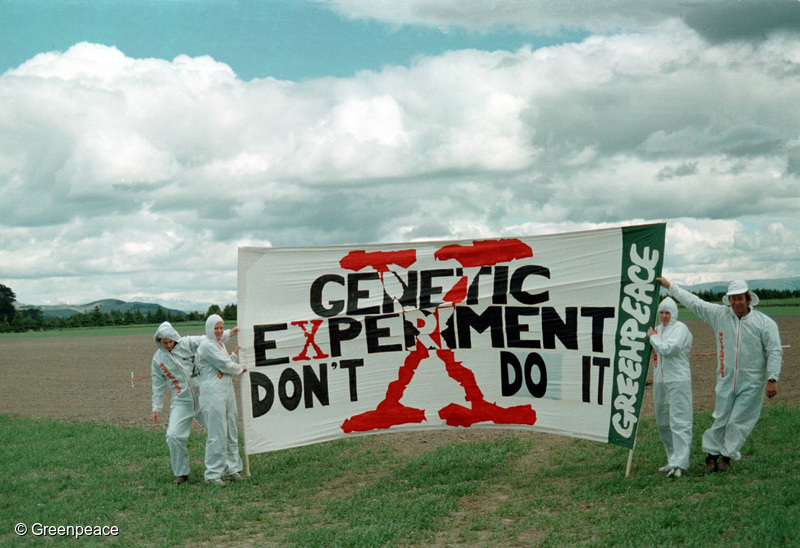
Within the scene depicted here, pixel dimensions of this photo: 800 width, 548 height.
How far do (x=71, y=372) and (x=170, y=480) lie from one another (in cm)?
2114

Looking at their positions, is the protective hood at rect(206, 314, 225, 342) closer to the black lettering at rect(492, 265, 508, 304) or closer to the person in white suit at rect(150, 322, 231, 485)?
the person in white suit at rect(150, 322, 231, 485)

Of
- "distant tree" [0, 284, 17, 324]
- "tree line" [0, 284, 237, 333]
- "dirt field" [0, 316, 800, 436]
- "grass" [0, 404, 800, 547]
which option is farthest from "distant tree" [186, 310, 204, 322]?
"grass" [0, 404, 800, 547]

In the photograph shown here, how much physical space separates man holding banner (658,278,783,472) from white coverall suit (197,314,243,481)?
5938mm

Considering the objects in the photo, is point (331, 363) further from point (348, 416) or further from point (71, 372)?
point (71, 372)

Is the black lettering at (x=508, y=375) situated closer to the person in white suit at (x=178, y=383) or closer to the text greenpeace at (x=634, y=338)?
the text greenpeace at (x=634, y=338)

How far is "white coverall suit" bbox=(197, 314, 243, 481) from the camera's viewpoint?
894 centimetres

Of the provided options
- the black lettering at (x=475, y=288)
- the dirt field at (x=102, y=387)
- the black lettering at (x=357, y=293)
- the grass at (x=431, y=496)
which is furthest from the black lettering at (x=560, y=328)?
the dirt field at (x=102, y=387)

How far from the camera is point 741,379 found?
773 cm

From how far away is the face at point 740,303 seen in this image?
303 inches

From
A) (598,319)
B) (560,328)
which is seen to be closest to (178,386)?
(560,328)

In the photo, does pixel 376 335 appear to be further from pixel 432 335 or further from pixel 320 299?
pixel 320 299

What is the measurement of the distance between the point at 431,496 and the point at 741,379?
384 cm

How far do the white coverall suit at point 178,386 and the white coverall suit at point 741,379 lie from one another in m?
6.62

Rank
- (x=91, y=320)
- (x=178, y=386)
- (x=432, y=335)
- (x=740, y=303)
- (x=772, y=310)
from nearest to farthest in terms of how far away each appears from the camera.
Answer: (x=740, y=303) < (x=432, y=335) < (x=178, y=386) < (x=772, y=310) < (x=91, y=320)
